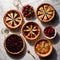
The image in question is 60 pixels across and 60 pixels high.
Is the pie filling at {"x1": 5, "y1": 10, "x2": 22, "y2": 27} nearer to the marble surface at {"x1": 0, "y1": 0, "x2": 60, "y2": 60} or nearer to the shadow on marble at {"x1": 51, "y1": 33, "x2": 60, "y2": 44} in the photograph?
the marble surface at {"x1": 0, "y1": 0, "x2": 60, "y2": 60}

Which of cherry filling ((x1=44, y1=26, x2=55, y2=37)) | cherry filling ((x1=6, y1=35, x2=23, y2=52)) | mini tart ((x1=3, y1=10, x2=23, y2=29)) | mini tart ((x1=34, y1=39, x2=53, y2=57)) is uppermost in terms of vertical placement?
mini tart ((x1=3, y1=10, x2=23, y2=29))

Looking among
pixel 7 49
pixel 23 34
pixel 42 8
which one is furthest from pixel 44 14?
pixel 7 49

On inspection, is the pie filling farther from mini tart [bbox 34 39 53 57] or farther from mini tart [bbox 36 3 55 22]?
mini tart [bbox 34 39 53 57]

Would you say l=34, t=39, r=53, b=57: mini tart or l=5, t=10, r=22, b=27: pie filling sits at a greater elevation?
l=5, t=10, r=22, b=27: pie filling

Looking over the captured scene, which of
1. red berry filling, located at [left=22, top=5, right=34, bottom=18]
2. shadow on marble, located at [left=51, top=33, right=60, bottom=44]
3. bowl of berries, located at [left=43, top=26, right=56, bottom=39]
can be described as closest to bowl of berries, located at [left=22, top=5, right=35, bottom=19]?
red berry filling, located at [left=22, top=5, right=34, bottom=18]

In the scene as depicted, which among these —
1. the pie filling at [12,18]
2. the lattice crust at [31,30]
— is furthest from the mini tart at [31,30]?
the pie filling at [12,18]

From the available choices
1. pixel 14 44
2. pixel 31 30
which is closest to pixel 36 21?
pixel 31 30

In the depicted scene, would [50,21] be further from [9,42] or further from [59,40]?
[9,42]
